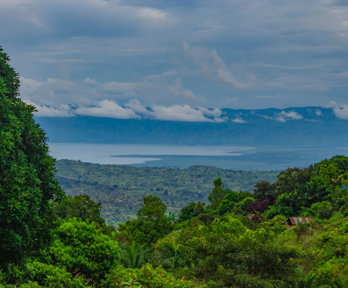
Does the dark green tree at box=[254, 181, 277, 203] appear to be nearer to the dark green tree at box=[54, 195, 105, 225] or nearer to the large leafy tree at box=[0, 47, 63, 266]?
the dark green tree at box=[54, 195, 105, 225]

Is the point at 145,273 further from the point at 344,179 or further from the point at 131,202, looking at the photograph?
the point at 131,202

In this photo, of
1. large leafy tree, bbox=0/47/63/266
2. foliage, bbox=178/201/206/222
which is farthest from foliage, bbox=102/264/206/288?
foliage, bbox=178/201/206/222

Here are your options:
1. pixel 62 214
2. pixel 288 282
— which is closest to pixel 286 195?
pixel 62 214

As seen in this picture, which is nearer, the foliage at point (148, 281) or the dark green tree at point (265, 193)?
the foliage at point (148, 281)

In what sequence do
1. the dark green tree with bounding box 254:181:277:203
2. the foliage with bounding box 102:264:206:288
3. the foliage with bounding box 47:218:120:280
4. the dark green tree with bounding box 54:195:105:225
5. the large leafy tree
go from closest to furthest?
1. the large leafy tree
2. the foliage with bounding box 102:264:206:288
3. the foliage with bounding box 47:218:120:280
4. the dark green tree with bounding box 54:195:105:225
5. the dark green tree with bounding box 254:181:277:203

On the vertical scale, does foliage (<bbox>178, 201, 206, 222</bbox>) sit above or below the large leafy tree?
below

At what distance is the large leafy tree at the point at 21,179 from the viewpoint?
1105cm

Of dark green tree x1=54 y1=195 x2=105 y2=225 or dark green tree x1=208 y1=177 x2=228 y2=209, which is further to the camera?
dark green tree x1=208 y1=177 x2=228 y2=209

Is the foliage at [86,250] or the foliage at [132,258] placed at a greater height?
the foliage at [86,250]

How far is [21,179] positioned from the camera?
441 inches

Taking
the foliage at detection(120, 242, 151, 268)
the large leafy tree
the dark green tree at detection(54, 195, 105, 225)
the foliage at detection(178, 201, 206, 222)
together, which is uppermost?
the large leafy tree

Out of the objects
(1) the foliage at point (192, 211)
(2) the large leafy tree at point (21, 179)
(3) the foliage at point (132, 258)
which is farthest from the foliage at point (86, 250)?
(1) the foliage at point (192, 211)

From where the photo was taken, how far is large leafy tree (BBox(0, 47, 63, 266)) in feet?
36.2

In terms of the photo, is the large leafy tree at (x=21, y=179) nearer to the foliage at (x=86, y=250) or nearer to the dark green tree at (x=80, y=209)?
the foliage at (x=86, y=250)
